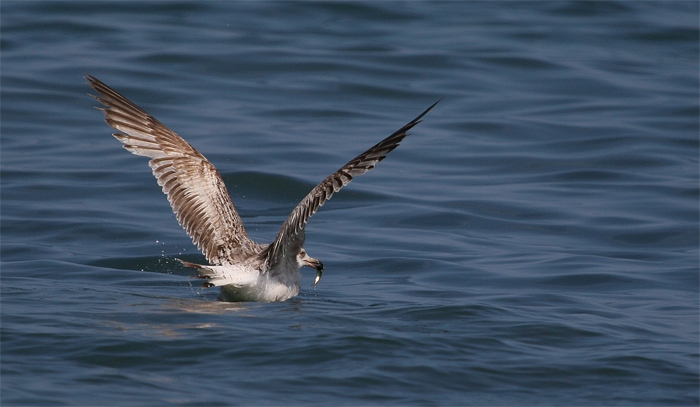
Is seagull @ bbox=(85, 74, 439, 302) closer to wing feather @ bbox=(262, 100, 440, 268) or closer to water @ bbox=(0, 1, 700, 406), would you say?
wing feather @ bbox=(262, 100, 440, 268)

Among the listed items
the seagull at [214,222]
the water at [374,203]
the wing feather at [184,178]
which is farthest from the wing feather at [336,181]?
the wing feather at [184,178]

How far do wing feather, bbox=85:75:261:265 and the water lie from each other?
1.88ft

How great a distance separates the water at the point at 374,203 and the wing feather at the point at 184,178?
22.5 inches

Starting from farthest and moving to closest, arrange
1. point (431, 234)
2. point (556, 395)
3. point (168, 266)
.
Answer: point (431, 234), point (168, 266), point (556, 395)

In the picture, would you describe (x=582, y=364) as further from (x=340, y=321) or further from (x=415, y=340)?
(x=340, y=321)

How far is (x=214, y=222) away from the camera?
8836 millimetres

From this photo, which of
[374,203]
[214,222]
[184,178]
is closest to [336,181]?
[214,222]

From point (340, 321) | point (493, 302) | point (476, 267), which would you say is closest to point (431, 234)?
point (476, 267)

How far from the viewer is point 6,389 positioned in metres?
5.85

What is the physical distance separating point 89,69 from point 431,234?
8400 mm

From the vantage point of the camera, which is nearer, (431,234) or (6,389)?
(6,389)

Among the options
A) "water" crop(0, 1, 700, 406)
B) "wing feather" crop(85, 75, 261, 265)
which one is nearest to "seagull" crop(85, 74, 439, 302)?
"wing feather" crop(85, 75, 261, 265)

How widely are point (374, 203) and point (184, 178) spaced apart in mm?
4256

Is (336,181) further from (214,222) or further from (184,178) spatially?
(184,178)
